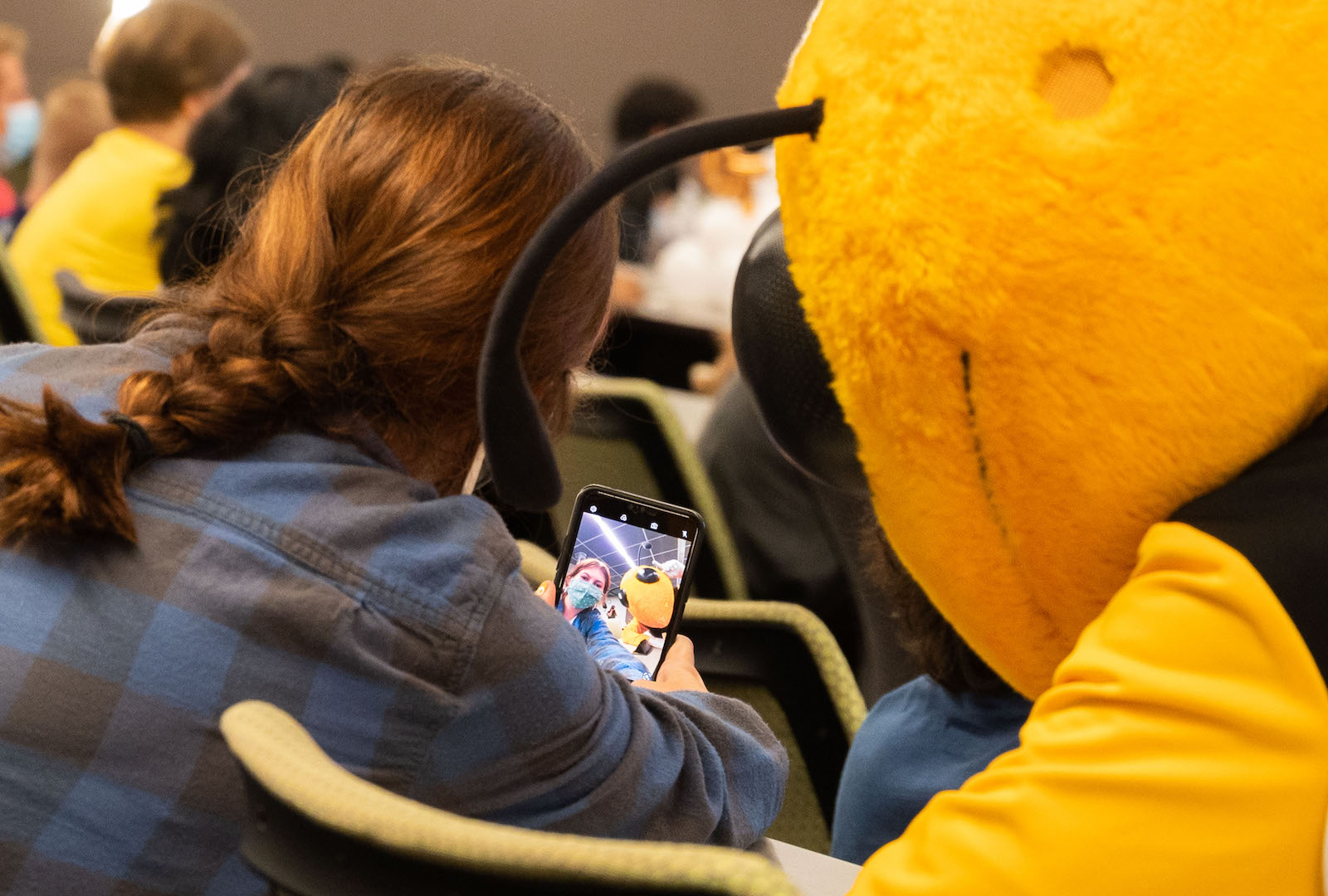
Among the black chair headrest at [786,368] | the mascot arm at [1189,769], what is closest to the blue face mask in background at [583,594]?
the black chair headrest at [786,368]

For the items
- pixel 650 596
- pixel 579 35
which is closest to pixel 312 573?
pixel 650 596

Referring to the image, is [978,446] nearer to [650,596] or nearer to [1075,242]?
[1075,242]

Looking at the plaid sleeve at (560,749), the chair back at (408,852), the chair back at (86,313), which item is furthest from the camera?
the chair back at (86,313)

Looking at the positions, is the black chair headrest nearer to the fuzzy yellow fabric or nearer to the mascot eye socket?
the fuzzy yellow fabric

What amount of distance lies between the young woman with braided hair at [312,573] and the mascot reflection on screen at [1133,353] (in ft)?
0.69

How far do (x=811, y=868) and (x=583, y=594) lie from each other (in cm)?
23

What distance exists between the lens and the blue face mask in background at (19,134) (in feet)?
14.8

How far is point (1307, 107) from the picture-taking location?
0.48 m

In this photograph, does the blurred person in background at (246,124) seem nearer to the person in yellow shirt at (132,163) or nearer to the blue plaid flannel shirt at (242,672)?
the person in yellow shirt at (132,163)

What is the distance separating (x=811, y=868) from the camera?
74cm

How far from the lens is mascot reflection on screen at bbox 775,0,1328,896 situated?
0.47 metres

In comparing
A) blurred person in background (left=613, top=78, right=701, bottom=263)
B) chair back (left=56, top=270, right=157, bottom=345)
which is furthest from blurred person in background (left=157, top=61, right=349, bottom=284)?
blurred person in background (left=613, top=78, right=701, bottom=263)

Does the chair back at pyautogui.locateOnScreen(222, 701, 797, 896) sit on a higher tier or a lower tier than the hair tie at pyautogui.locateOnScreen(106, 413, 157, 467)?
lower

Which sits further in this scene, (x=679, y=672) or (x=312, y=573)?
(x=679, y=672)
